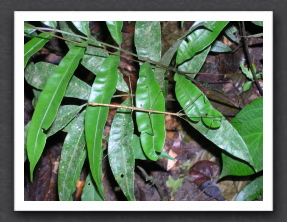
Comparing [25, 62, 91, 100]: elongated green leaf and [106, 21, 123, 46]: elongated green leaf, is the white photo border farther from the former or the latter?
[25, 62, 91, 100]: elongated green leaf

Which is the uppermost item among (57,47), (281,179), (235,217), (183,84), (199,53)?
(57,47)

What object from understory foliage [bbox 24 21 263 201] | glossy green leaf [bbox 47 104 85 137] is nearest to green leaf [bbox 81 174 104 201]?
understory foliage [bbox 24 21 263 201]

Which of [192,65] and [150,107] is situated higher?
[192,65]

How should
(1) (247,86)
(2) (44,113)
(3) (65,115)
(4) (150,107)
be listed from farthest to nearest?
(1) (247,86) → (3) (65,115) → (4) (150,107) → (2) (44,113)

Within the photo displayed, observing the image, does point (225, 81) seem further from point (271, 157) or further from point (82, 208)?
point (82, 208)

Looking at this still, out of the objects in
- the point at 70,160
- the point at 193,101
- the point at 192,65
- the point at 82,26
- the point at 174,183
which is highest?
the point at 82,26

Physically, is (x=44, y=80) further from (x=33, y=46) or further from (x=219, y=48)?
(x=219, y=48)

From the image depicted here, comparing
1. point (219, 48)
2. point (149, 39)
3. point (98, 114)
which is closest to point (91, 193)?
point (98, 114)
